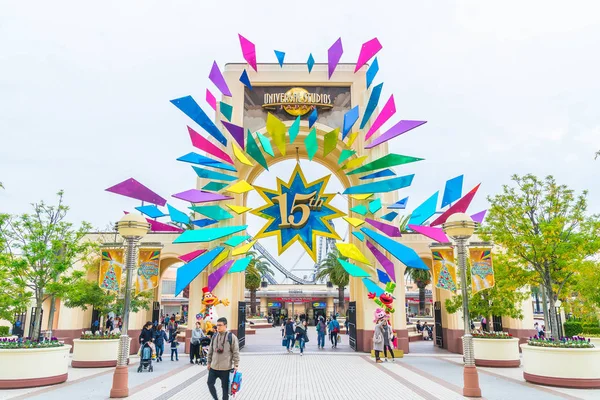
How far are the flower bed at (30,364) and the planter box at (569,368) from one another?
46.0 feet

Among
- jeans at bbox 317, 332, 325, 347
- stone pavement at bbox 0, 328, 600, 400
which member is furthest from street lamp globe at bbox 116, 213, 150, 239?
jeans at bbox 317, 332, 325, 347

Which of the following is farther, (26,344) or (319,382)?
(319,382)

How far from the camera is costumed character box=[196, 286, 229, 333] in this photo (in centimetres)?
1644

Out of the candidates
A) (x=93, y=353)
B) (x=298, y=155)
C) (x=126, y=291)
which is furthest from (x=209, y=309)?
(x=298, y=155)

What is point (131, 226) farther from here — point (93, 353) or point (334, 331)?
point (334, 331)

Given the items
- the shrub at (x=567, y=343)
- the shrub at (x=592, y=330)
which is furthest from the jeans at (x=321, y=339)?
the shrub at (x=592, y=330)

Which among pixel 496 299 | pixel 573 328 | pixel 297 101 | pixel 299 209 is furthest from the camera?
pixel 573 328

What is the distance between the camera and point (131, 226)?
11406mm

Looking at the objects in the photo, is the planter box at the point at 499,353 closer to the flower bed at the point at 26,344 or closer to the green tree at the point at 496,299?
the green tree at the point at 496,299

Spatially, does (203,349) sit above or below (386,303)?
below

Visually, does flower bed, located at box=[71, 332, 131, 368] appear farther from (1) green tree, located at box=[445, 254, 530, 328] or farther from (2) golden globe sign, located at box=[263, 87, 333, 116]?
(1) green tree, located at box=[445, 254, 530, 328]

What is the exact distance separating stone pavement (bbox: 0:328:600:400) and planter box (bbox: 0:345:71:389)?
322 mm

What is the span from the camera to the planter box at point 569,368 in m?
11.5

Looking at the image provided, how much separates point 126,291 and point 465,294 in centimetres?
890
